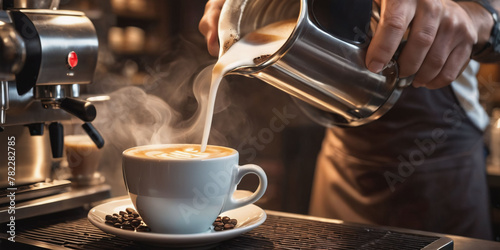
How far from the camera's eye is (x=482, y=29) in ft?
3.98

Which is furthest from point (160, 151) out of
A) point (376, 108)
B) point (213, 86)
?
point (376, 108)

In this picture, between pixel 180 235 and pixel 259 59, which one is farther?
pixel 259 59

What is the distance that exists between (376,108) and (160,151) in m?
0.43

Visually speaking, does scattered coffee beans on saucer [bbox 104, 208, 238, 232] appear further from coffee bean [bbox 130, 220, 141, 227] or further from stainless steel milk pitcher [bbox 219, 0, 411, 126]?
stainless steel milk pitcher [bbox 219, 0, 411, 126]

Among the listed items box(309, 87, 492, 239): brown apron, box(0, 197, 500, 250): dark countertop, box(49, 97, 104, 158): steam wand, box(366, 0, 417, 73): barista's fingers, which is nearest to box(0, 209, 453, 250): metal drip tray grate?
box(0, 197, 500, 250): dark countertop

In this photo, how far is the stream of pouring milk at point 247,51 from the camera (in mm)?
976

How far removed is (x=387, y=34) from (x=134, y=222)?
537 mm

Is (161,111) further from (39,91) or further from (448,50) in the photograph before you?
(448,50)

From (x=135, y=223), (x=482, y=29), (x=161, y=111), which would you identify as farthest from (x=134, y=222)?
(x=161, y=111)

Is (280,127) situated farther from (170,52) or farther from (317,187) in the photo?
(317,187)

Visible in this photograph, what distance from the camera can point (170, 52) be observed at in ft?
10.4

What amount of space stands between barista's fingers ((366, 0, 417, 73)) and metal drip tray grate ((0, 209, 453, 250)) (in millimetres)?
295

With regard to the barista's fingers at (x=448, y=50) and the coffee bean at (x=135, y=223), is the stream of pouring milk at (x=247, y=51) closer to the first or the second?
the coffee bean at (x=135, y=223)

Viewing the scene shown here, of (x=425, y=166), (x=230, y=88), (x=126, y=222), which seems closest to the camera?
(x=126, y=222)
